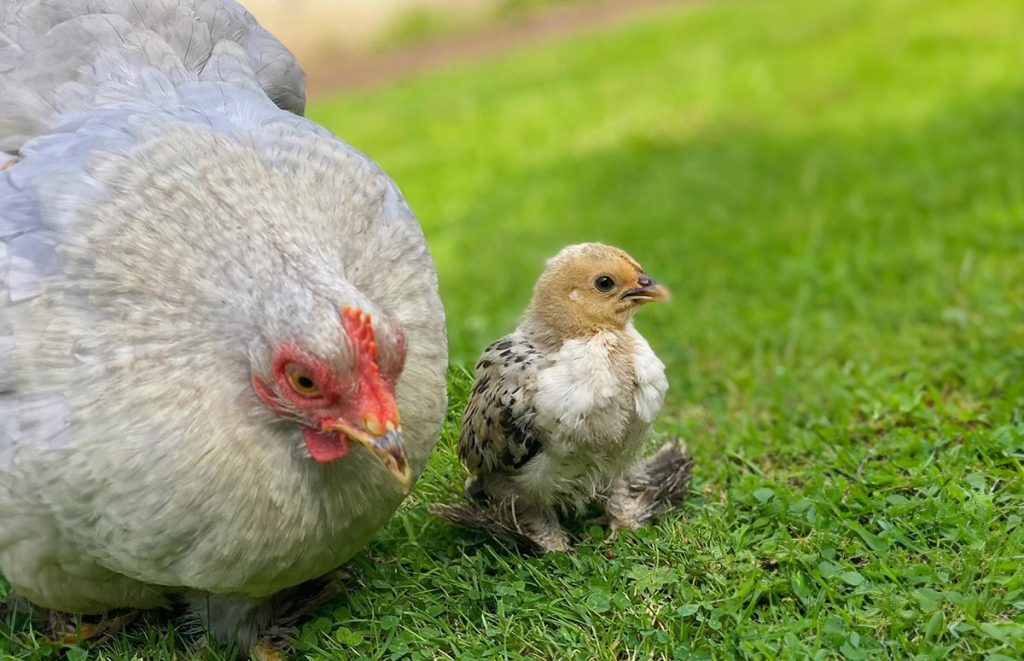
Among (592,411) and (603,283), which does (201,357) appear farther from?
(603,283)

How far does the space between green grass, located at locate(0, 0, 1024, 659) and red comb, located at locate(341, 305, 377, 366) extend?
1103 millimetres

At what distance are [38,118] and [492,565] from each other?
194 centimetres

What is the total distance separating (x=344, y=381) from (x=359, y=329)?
0.13 meters

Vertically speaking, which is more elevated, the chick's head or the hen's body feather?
the chick's head

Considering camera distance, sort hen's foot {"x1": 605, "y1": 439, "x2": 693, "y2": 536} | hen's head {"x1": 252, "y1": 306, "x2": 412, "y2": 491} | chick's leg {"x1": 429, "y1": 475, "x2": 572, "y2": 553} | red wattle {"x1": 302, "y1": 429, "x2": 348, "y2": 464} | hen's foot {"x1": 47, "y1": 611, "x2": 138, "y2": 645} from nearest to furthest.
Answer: hen's head {"x1": 252, "y1": 306, "x2": 412, "y2": 491}
red wattle {"x1": 302, "y1": 429, "x2": 348, "y2": 464}
hen's foot {"x1": 47, "y1": 611, "x2": 138, "y2": 645}
chick's leg {"x1": 429, "y1": 475, "x2": 572, "y2": 553}
hen's foot {"x1": 605, "y1": 439, "x2": 693, "y2": 536}

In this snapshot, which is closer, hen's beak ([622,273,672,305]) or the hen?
the hen

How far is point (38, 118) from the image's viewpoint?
331 cm

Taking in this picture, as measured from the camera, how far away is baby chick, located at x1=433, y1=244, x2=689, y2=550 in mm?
3428

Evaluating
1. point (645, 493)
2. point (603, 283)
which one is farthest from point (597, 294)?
point (645, 493)

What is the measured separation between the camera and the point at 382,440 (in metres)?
2.55

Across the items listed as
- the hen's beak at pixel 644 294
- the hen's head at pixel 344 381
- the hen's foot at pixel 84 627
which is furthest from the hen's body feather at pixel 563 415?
the hen's foot at pixel 84 627

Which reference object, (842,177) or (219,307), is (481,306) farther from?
(219,307)

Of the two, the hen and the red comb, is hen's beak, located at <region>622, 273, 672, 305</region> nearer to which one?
the hen

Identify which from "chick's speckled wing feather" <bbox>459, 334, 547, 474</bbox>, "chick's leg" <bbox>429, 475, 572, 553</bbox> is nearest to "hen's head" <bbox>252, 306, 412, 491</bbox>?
→ "chick's speckled wing feather" <bbox>459, 334, 547, 474</bbox>
